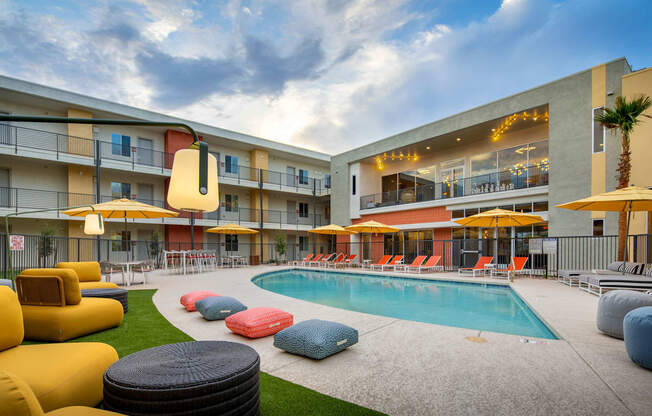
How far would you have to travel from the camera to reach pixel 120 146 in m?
18.2

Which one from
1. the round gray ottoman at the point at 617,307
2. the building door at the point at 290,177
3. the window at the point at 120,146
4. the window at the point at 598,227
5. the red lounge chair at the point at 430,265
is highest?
the window at the point at 120,146

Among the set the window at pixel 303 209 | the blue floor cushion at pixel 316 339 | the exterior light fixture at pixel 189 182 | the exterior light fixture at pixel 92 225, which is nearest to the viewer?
the exterior light fixture at pixel 189 182

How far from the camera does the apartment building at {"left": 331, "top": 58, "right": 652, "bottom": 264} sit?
11180mm

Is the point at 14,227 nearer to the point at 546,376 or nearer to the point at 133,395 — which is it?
the point at 133,395

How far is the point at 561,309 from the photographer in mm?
5832

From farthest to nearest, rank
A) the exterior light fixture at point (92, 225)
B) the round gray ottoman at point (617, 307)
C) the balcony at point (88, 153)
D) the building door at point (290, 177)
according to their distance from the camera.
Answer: the building door at point (290, 177) → the balcony at point (88, 153) → the exterior light fixture at point (92, 225) → the round gray ottoman at point (617, 307)

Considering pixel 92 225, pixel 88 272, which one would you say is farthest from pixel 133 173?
pixel 88 272

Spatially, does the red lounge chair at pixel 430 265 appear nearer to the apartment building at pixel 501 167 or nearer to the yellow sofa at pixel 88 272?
the apartment building at pixel 501 167

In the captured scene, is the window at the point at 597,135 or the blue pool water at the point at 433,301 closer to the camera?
the blue pool water at the point at 433,301

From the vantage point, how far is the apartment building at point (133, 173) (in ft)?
49.9

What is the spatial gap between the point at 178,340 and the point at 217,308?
3.67 feet

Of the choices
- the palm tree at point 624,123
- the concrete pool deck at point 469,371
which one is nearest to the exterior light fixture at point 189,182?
the concrete pool deck at point 469,371

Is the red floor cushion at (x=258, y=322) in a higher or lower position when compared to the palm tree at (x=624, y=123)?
lower

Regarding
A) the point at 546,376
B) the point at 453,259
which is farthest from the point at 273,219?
the point at 546,376
